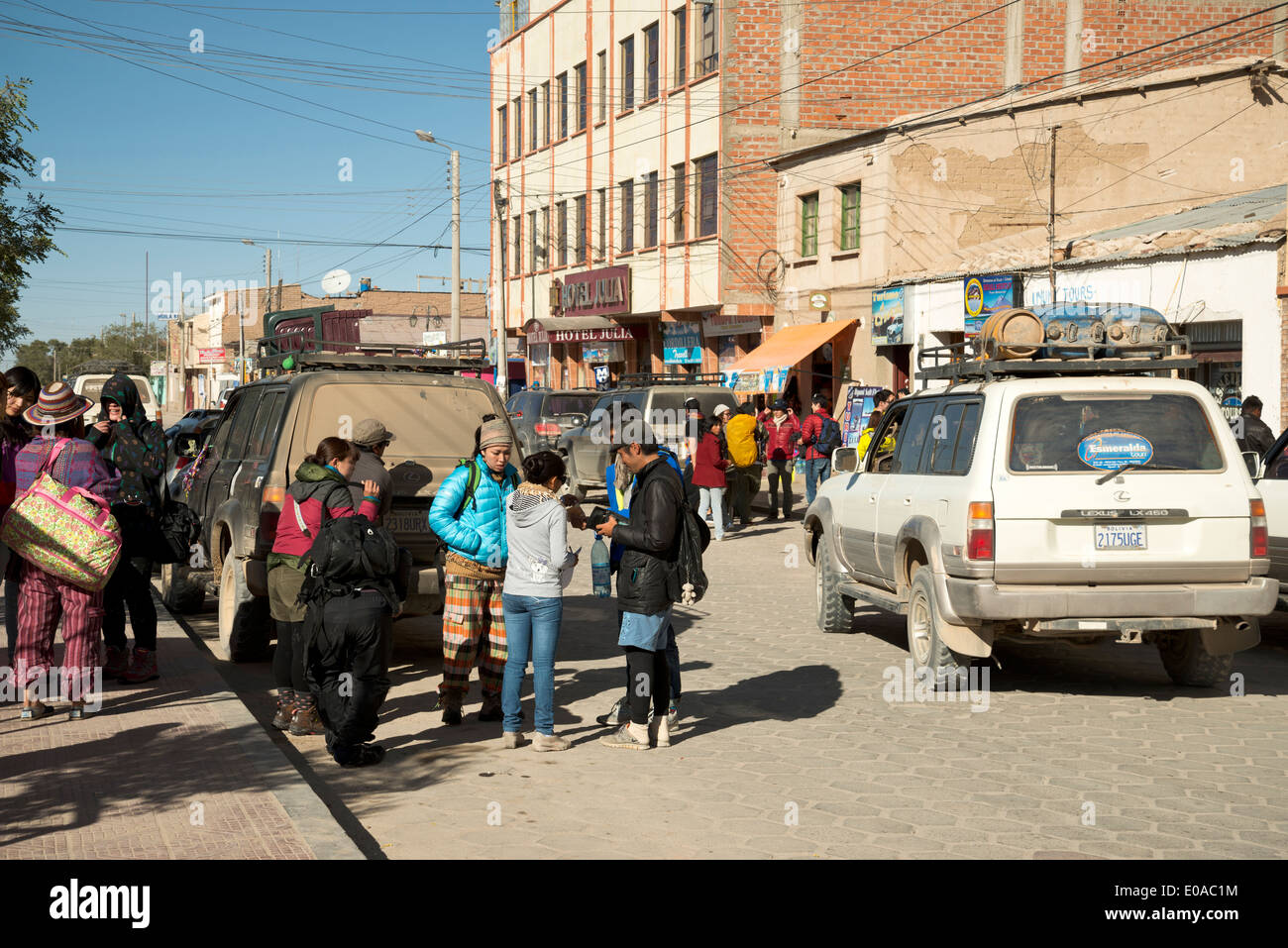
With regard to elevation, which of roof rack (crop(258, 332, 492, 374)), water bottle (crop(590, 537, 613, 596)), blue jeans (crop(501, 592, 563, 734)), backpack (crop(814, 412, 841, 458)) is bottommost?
blue jeans (crop(501, 592, 563, 734))

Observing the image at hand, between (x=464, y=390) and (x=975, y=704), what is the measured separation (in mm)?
4671

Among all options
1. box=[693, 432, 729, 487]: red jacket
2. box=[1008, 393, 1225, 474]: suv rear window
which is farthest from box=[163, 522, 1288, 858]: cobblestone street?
box=[693, 432, 729, 487]: red jacket

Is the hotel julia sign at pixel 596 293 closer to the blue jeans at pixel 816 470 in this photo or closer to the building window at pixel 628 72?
the building window at pixel 628 72

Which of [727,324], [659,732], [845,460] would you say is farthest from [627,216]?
[659,732]

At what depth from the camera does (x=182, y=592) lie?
1293 centimetres

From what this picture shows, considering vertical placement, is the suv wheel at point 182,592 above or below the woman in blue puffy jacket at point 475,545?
below

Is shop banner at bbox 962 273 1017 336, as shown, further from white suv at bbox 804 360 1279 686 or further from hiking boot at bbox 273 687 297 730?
hiking boot at bbox 273 687 297 730

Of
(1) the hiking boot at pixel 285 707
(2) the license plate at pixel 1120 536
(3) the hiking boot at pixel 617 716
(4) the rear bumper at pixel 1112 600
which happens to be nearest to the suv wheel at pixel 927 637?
(4) the rear bumper at pixel 1112 600

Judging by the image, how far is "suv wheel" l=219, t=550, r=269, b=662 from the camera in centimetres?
980

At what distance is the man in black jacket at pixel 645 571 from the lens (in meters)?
7.64

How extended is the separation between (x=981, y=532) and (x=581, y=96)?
1552 inches

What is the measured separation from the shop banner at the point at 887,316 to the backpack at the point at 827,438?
26.1 ft

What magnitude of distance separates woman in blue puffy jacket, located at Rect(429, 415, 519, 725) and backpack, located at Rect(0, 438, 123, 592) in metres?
2.00
